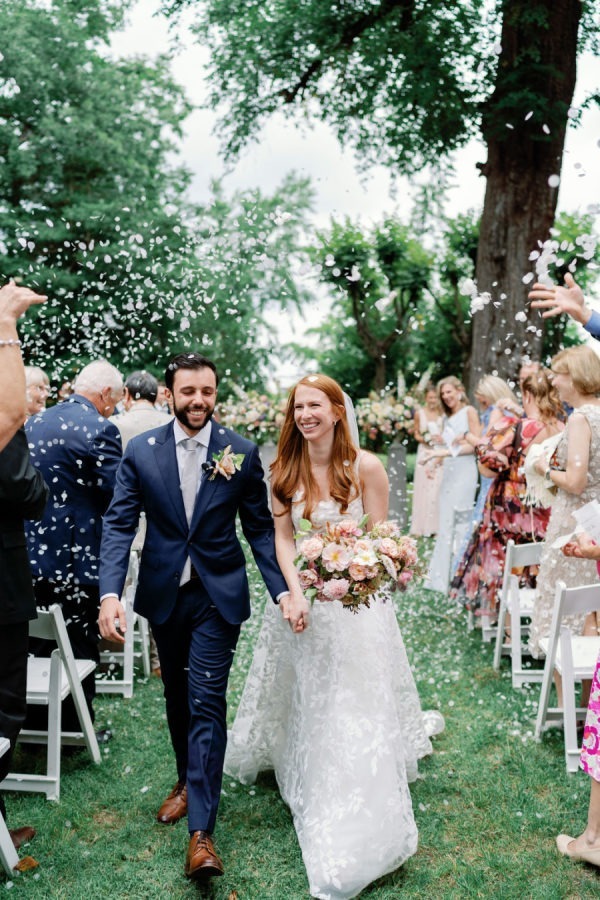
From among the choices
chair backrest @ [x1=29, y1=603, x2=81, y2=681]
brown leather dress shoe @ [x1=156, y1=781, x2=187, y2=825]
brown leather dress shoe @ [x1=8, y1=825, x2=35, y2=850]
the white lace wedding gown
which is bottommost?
brown leather dress shoe @ [x1=8, y1=825, x2=35, y2=850]

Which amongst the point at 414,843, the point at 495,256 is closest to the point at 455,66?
the point at 495,256

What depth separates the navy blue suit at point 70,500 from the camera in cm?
475

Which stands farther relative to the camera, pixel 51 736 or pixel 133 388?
pixel 133 388

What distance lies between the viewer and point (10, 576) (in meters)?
3.28

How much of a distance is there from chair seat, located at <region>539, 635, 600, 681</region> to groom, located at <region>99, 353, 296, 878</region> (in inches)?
70.7

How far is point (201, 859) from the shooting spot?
11.0 feet

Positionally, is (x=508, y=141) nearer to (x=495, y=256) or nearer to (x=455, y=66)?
(x=495, y=256)

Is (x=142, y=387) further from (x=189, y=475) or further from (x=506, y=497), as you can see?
(x=506, y=497)

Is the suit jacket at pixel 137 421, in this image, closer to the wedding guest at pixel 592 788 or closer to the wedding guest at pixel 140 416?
the wedding guest at pixel 140 416

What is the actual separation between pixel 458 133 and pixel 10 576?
10813 millimetres

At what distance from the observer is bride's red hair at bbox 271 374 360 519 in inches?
160

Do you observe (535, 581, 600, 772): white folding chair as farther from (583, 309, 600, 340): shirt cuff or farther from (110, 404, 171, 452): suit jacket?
(110, 404, 171, 452): suit jacket

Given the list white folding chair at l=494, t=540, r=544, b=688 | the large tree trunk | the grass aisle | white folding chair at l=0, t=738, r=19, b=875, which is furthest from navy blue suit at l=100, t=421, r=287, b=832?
the large tree trunk

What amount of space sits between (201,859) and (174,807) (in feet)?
2.39
